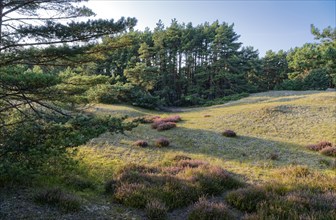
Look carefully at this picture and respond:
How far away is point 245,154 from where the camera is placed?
14352mm

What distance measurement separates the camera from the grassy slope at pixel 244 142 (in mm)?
12273

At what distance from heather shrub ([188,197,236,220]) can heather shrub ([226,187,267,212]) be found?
2.64 feet

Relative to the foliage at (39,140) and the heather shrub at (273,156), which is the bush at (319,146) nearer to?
the heather shrub at (273,156)

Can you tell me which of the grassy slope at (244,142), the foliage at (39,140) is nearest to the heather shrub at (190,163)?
the grassy slope at (244,142)

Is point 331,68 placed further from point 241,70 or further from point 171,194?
point 171,194

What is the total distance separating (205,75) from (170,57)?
339 inches

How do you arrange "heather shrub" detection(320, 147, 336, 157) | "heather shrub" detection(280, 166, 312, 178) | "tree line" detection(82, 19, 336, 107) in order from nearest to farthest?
1. "heather shrub" detection(280, 166, 312, 178)
2. "heather shrub" detection(320, 147, 336, 157)
3. "tree line" detection(82, 19, 336, 107)

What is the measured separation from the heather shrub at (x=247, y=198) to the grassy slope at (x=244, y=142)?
244cm

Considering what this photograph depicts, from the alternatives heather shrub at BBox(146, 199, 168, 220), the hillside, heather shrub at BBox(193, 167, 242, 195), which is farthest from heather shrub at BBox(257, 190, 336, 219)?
heather shrub at BBox(146, 199, 168, 220)

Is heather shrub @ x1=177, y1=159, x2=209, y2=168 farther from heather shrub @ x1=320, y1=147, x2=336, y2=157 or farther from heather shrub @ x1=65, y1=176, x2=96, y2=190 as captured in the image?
heather shrub @ x1=320, y1=147, x2=336, y2=157

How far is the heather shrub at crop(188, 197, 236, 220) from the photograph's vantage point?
257 inches

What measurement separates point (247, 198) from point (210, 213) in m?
1.59

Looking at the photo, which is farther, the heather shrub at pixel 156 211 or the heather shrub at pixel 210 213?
the heather shrub at pixel 156 211

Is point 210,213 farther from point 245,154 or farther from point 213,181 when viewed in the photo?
point 245,154
